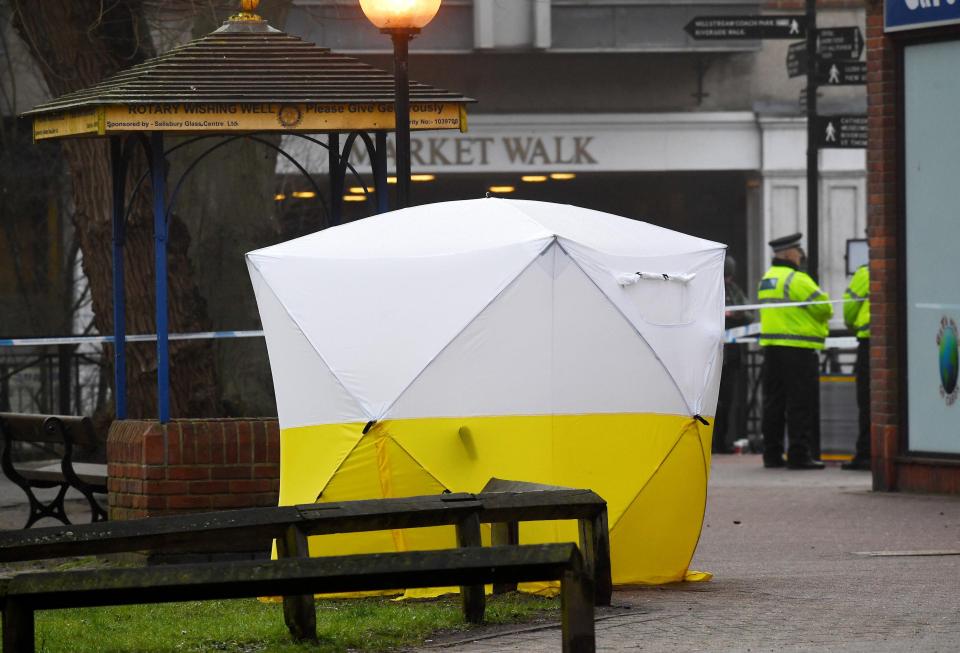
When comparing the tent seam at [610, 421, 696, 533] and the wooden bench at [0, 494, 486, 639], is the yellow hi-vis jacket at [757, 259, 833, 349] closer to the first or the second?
the tent seam at [610, 421, 696, 533]

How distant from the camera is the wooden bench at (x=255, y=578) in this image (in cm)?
548

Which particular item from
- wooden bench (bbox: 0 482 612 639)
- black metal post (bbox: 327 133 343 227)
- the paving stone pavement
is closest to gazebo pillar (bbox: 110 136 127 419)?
black metal post (bbox: 327 133 343 227)

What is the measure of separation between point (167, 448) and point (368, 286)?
7.50 feet

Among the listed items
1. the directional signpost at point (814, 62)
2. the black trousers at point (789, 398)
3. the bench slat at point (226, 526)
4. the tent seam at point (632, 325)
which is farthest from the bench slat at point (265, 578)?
the directional signpost at point (814, 62)

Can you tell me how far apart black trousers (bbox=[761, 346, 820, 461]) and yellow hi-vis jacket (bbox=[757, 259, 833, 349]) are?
0.35ft

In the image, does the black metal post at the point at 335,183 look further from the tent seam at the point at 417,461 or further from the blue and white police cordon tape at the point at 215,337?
the tent seam at the point at 417,461

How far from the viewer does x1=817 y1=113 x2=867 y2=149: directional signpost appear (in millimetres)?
18531

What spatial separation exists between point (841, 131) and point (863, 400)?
3.35 meters

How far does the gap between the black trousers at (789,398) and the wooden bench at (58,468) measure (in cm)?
703

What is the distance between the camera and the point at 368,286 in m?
8.16

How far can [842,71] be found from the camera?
743 inches

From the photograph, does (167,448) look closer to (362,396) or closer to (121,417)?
(121,417)

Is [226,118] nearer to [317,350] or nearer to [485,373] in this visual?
[317,350]

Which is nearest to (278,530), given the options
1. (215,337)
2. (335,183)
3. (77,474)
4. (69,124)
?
(69,124)
